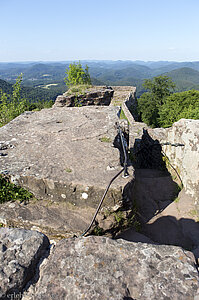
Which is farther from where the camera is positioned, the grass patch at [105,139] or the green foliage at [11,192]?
the grass patch at [105,139]

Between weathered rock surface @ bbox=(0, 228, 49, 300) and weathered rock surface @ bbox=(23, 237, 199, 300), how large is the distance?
105 mm

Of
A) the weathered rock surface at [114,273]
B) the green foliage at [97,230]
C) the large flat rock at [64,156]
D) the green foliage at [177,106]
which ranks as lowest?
the green foliage at [177,106]

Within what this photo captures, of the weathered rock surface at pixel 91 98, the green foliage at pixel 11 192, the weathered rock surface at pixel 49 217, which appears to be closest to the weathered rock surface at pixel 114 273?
the weathered rock surface at pixel 49 217

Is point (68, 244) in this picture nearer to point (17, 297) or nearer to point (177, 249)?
point (17, 297)

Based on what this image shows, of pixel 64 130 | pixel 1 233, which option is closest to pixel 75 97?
pixel 64 130

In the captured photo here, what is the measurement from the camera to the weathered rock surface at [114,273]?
1445 mm

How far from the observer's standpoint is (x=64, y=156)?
11.5ft

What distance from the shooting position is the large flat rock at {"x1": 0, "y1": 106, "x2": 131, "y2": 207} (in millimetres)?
2877

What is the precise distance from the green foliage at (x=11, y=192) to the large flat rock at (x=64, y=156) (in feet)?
0.40

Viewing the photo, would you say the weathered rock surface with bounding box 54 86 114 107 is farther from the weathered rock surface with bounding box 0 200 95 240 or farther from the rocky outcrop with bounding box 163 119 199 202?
the weathered rock surface with bounding box 0 200 95 240

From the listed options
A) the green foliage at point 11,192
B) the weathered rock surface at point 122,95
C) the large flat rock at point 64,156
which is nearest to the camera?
the large flat rock at point 64,156

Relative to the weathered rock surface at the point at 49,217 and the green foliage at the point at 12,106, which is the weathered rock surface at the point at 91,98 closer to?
the green foliage at the point at 12,106

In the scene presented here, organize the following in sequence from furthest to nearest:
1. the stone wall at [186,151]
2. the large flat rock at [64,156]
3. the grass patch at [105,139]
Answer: the stone wall at [186,151], the grass patch at [105,139], the large flat rock at [64,156]

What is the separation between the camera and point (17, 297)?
154 cm
